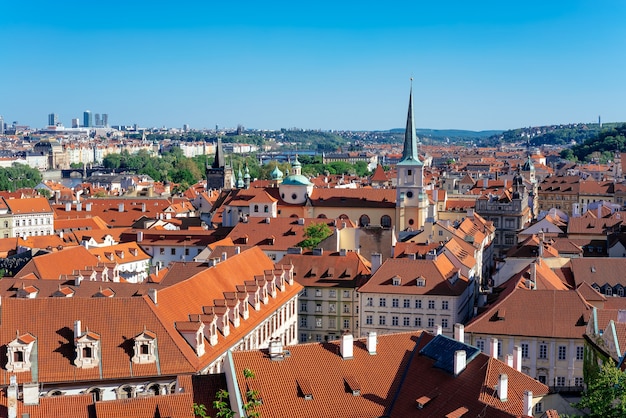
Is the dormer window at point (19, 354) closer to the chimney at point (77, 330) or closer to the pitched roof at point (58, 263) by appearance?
the chimney at point (77, 330)

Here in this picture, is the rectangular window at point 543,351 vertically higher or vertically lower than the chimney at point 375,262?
lower

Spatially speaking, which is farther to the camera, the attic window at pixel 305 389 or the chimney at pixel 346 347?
the chimney at pixel 346 347

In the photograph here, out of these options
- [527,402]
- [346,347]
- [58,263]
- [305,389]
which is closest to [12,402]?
[305,389]

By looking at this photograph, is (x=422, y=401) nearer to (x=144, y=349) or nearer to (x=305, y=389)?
(x=305, y=389)

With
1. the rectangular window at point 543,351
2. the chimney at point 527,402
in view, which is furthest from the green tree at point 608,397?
the rectangular window at point 543,351

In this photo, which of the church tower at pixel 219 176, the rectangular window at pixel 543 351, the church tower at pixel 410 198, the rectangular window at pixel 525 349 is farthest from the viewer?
the church tower at pixel 219 176

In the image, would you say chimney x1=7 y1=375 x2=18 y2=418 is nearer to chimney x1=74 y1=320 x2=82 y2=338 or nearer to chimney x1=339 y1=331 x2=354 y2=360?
chimney x1=74 y1=320 x2=82 y2=338
